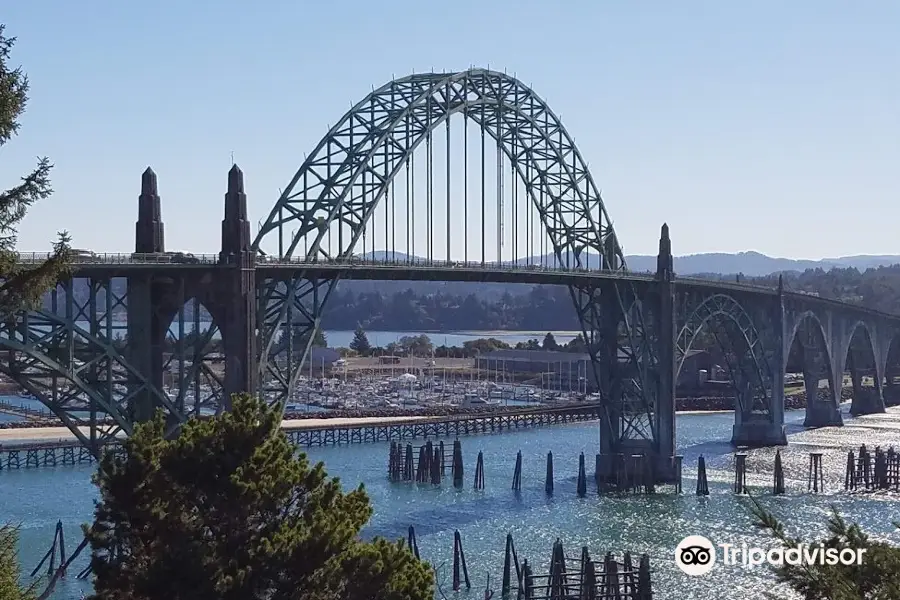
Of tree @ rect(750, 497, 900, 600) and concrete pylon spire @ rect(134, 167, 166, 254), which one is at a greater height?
concrete pylon spire @ rect(134, 167, 166, 254)

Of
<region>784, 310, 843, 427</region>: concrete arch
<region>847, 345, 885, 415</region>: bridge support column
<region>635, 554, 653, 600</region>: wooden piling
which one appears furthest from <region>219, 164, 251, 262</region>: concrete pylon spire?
<region>847, 345, 885, 415</region>: bridge support column

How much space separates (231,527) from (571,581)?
20194 millimetres

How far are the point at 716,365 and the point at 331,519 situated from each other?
350 feet

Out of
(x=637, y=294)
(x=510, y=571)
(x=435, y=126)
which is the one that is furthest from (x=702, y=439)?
(x=510, y=571)

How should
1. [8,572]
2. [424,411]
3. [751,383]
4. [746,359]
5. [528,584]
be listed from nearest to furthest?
1. [8,572]
2. [528,584]
3. [746,359]
4. [751,383]
5. [424,411]

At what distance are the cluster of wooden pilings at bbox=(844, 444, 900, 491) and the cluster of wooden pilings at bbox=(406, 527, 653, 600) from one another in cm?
2482

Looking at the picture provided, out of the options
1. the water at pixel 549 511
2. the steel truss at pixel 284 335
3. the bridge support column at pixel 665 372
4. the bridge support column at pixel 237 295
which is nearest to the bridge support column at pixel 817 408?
the water at pixel 549 511

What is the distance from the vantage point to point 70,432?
3044 inches

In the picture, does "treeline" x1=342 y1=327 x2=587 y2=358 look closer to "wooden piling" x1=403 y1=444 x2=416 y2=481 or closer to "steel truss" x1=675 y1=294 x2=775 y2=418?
"steel truss" x1=675 y1=294 x2=775 y2=418

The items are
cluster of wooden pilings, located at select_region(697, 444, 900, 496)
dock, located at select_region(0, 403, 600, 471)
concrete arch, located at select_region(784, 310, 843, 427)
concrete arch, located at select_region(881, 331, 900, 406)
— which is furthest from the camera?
concrete arch, located at select_region(881, 331, 900, 406)

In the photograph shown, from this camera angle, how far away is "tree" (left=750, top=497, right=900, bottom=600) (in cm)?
1253

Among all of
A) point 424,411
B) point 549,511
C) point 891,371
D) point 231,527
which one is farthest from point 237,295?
point 891,371

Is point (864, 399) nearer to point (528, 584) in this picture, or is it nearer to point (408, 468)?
point (408, 468)

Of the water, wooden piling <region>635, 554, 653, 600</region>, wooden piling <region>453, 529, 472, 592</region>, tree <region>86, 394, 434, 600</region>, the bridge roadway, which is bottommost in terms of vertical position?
the water
